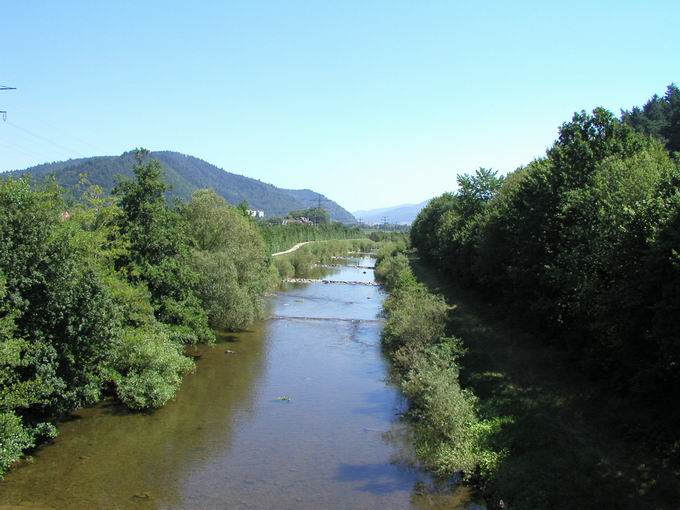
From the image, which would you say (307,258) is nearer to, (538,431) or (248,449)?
(248,449)

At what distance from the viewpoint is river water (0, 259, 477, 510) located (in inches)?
779

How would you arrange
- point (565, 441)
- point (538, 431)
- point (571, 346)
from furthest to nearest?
point (571, 346) < point (538, 431) < point (565, 441)

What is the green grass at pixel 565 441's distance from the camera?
1700 cm

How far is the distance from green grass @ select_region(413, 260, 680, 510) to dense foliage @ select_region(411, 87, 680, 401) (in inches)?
51.7

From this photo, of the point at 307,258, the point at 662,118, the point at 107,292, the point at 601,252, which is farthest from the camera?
the point at 307,258

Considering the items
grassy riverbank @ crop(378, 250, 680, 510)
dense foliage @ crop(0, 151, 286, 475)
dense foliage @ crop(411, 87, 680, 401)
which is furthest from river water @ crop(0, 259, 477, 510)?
dense foliage @ crop(411, 87, 680, 401)

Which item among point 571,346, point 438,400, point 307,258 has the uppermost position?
point 307,258

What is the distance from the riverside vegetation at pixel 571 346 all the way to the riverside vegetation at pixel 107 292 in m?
12.7

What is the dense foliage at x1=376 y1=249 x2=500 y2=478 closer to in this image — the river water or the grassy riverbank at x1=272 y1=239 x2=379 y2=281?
the river water

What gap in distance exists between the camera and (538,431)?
21344 mm

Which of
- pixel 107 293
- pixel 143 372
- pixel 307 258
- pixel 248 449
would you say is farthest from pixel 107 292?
pixel 307 258

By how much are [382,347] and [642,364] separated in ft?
84.5

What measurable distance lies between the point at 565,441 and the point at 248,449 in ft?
40.2

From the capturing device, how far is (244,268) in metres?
44.5
